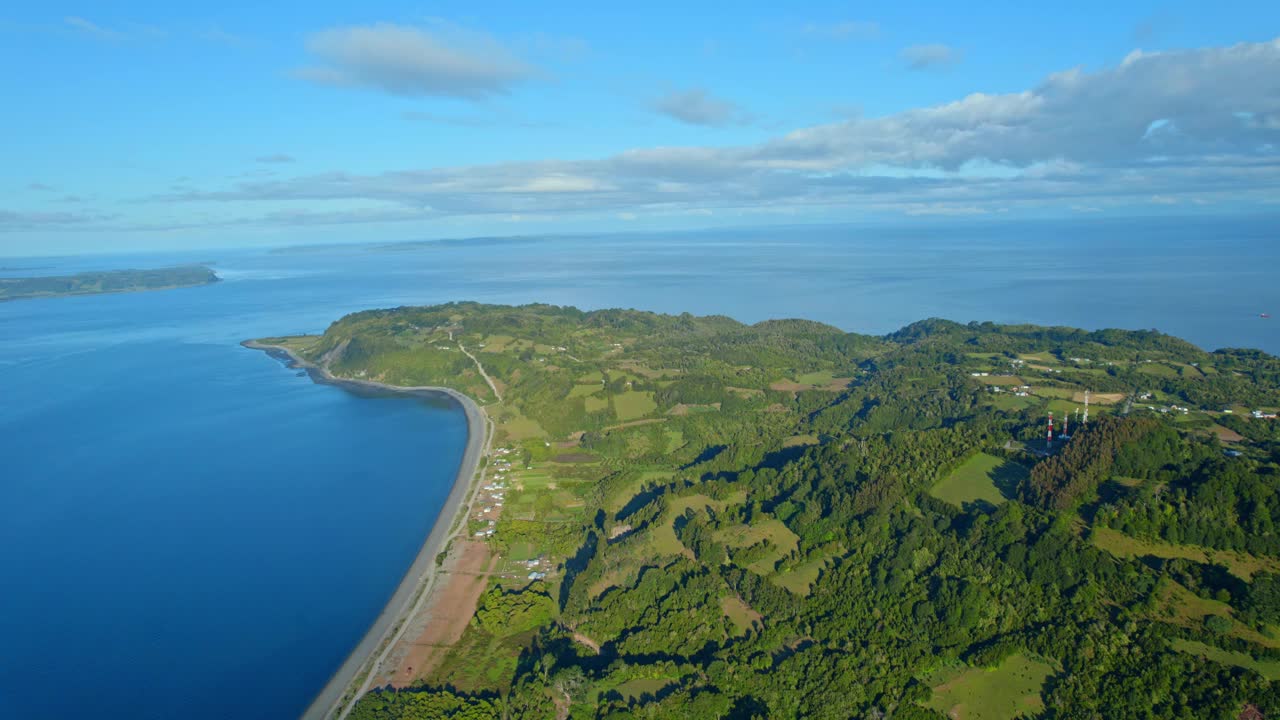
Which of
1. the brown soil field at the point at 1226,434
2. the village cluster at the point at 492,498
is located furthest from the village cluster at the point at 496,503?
the brown soil field at the point at 1226,434

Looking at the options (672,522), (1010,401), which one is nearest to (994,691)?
(672,522)

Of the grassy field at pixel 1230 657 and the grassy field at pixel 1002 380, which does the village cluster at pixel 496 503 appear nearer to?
the grassy field at pixel 1230 657

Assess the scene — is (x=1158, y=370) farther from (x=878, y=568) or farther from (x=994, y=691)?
(x=994, y=691)

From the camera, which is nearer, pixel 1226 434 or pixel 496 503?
pixel 1226 434

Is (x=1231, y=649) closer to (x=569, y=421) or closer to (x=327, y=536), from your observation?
(x=327, y=536)

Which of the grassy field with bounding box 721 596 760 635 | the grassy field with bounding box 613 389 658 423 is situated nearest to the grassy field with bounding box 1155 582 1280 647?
the grassy field with bounding box 721 596 760 635

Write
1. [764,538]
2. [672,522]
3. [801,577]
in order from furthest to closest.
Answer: [672,522] → [764,538] → [801,577]
